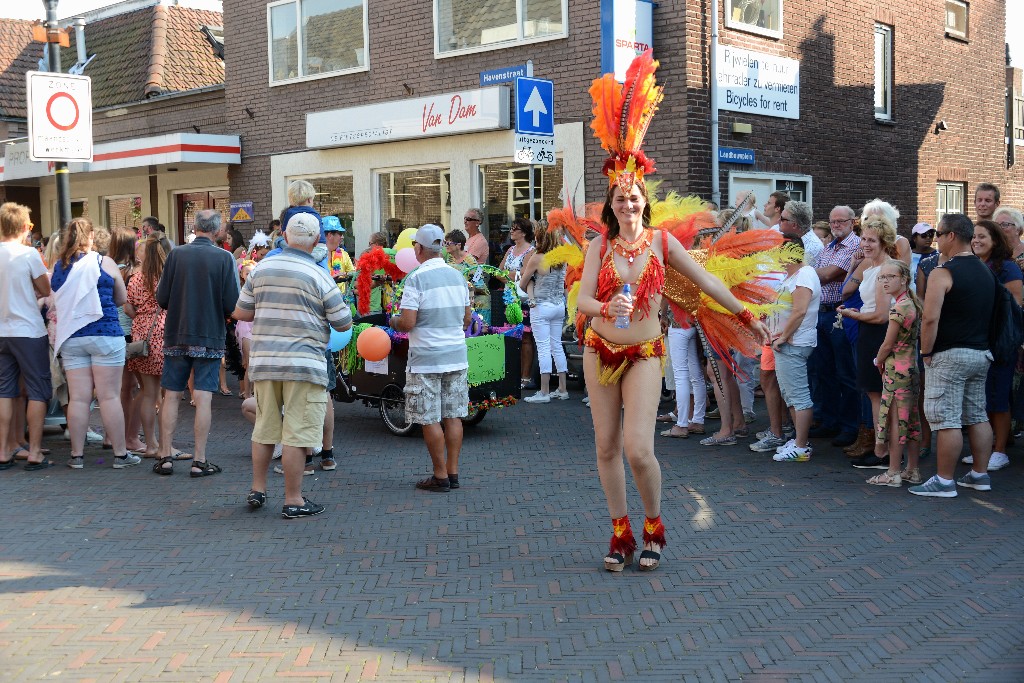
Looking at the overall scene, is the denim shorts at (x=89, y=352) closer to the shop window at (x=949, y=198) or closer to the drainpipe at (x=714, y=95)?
the drainpipe at (x=714, y=95)

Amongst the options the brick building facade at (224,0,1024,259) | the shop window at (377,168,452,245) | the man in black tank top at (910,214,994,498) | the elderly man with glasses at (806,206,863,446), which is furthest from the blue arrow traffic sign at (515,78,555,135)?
the man in black tank top at (910,214,994,498)

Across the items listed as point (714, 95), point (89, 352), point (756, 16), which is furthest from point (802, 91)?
point (89, 352)

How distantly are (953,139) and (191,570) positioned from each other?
17.6m

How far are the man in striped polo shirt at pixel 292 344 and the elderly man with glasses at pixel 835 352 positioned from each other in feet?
15.3

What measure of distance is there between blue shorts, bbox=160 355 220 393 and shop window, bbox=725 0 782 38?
940 centimetres

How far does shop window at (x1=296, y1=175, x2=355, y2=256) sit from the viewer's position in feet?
61.0

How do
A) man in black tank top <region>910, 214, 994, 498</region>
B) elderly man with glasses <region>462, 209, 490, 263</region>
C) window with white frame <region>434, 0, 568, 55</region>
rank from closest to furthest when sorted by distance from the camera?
1. man in black tank top <region>910, 214, 994, 498</region>
2. elderly man with glasses <region>462, 209, 490, 263</region>
3. window with white frame <region>434, 0, 568, 55</region>

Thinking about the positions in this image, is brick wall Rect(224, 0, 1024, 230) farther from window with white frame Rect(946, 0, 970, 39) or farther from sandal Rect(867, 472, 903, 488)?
sandal Rect(867, 472, 903, 488)

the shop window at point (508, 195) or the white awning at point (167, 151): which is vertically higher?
the white awning at point (167, 151)

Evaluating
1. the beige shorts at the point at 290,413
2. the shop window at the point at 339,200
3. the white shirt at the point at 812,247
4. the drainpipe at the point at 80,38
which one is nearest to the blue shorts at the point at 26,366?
the beige shorts at the point at 290,413

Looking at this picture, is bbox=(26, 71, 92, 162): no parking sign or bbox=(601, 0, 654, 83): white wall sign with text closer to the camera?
bbox=(26, 71, 92, 162): no parking sign

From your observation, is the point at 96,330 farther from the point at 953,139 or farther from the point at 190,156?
the point at 953,139

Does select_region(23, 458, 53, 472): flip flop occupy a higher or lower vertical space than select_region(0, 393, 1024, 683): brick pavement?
higher

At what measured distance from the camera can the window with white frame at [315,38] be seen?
59.6 feet
